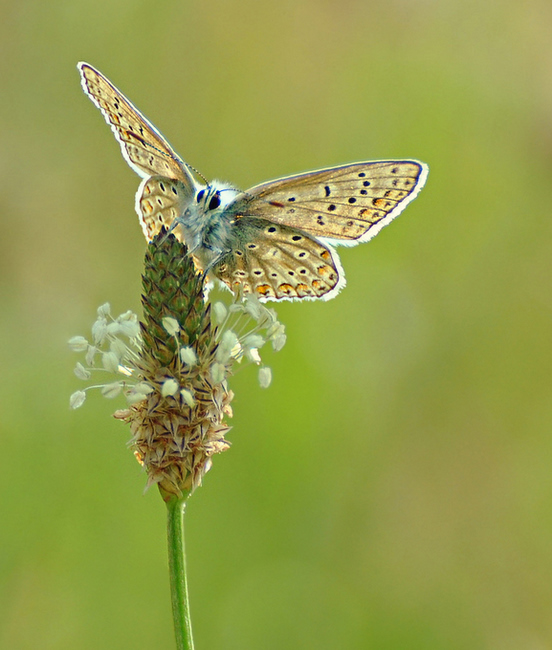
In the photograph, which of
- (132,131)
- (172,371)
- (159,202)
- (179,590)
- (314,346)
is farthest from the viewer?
(314,346)

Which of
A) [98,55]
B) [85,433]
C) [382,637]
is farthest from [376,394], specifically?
[98,55]

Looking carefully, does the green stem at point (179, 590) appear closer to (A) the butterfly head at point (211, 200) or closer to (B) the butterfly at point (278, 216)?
(B) the butterfly at point (278, 216)

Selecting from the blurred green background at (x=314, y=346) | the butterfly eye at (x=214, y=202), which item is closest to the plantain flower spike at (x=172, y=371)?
the butterfly eye at (x=214, y=202)

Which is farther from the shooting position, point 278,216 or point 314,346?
point 314,346

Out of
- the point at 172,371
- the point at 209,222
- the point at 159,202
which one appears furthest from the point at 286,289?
the point at 172,371

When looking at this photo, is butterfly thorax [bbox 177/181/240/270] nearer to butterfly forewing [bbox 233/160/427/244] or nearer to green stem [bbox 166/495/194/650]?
butterfly forewing [bbox 233/160/427/244]

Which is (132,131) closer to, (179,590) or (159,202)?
(159,202)
